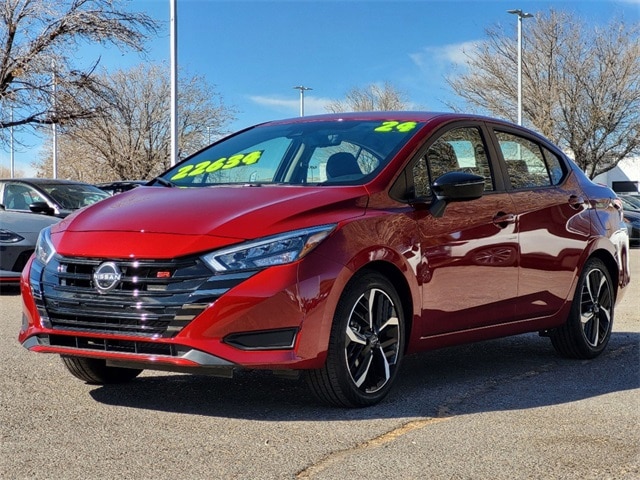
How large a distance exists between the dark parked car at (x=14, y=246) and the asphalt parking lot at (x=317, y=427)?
473 cm

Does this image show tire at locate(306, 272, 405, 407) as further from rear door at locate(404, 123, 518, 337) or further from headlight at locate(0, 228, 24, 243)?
headlight at locate(0, 228, 24, 243)

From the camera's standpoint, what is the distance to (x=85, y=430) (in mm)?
4066

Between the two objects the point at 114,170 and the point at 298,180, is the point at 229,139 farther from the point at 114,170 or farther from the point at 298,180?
the point at 114,170

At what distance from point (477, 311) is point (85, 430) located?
2.37m

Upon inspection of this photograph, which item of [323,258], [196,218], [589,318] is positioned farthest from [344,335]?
[589,318]

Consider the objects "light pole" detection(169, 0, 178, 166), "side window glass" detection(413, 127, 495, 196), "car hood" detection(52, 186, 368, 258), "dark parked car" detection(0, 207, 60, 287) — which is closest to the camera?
"car hood" detection(52, 186, 368, 258)

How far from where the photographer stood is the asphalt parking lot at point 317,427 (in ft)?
11.6

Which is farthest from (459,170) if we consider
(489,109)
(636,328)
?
(489,109)

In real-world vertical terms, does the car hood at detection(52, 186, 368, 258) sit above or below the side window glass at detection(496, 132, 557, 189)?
below

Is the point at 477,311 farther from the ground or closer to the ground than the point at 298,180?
closer to the ground

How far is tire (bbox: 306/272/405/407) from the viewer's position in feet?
14.2

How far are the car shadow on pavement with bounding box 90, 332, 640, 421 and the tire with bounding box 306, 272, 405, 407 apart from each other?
11 centimetres

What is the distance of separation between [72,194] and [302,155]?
811 cm

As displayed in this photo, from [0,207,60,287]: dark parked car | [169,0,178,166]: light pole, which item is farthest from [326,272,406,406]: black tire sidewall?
[169,0,178,166]: light pole
